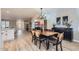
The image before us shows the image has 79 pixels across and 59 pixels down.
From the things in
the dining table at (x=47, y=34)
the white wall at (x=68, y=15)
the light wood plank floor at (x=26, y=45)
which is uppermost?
the white wall at (x=68, y=15)

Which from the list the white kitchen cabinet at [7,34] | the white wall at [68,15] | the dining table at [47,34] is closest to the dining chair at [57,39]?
the dining table at [47,34]

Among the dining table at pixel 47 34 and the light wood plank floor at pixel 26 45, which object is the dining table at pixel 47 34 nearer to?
the dining table at pixel 47 34

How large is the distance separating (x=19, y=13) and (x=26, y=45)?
→ 65 centimetres

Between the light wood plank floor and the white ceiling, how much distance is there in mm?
371

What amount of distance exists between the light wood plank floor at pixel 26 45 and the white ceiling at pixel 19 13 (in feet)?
1.22

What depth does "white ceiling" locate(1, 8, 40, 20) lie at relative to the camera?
7.95 feet

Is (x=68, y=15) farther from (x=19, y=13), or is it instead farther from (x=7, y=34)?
(x=7, y=34)

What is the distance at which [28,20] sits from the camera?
97.7 inches

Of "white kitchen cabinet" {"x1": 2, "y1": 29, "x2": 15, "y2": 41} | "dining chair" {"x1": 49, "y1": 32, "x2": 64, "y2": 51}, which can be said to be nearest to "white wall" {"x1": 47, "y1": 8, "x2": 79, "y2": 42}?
"dining chair" {"x1": 49, "y1": 32, "x2": 64, "y2": 51}

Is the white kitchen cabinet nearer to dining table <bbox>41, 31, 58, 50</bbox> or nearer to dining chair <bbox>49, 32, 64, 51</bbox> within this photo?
dining table <bbox>41, 31, 58, 50</bbox>

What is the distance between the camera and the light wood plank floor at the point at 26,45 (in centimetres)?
244
